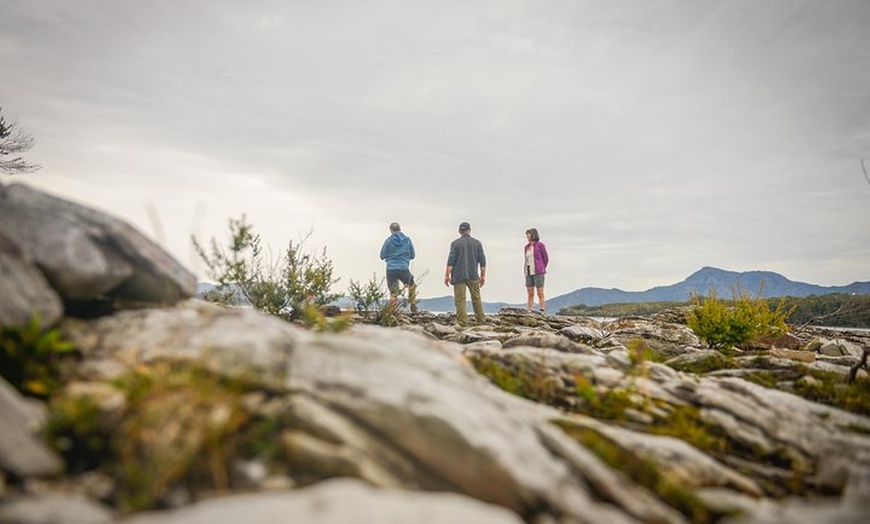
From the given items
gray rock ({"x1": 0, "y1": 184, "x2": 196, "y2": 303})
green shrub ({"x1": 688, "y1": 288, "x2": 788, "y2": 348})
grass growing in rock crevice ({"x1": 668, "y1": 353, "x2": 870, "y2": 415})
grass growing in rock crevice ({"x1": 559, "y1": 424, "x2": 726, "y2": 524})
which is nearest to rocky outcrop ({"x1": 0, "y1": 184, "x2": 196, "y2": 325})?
gray rock ({"x1": 0, "y1": 184, "x2": 196, "y2": 303})

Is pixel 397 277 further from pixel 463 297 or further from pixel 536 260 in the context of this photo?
pixel 536 260

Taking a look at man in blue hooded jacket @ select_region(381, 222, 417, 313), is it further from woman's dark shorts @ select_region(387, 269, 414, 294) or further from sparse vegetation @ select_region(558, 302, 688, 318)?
sparse vegetation @ select_region(558, 302, 688, 318)

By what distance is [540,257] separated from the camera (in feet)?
67.7

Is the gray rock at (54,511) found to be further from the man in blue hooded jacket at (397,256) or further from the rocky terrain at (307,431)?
the man in blue hooded jacket at (397,256)

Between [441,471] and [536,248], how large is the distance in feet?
58.5

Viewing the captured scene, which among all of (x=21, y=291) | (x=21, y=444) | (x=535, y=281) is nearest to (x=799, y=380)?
(x=21, y=444)

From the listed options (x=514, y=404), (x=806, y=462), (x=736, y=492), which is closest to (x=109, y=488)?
(x=514, y=404)

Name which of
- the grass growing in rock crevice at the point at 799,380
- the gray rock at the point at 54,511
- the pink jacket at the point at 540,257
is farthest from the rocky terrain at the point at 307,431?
the pink jacket at the point at 540,257

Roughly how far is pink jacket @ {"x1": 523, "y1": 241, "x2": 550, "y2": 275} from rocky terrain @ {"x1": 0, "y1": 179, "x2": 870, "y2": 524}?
15.0 m

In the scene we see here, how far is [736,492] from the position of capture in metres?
4.03

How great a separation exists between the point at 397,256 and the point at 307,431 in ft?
45.1

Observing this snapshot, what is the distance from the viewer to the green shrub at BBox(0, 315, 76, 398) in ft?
11.8

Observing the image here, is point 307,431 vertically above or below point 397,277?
below

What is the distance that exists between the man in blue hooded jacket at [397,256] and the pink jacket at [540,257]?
256 inches
